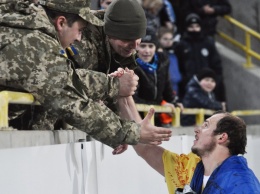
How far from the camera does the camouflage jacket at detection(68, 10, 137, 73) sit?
6.00 m

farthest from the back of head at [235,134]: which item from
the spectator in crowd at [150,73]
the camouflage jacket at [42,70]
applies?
the spectator in crowd at [150,73]

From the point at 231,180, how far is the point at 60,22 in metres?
1.39

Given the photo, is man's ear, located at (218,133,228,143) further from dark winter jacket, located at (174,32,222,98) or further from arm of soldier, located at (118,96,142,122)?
dark winter jacket, located at (174,32,222,98)

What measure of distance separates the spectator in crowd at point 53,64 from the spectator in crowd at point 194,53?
585 cm

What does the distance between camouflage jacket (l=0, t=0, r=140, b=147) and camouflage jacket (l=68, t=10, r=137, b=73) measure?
0.79 meters

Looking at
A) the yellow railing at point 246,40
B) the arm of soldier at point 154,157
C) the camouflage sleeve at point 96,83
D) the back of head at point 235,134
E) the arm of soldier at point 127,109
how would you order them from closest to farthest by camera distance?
the camouflage sleeve at point 96,83 < the back of head at point 235,134 < the arm of soldier at point 127,109 < the arm of soldier at point 154,157 < the yellow railing at point 246,40

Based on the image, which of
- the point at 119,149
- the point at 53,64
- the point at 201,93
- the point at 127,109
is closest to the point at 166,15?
the point at 201,93

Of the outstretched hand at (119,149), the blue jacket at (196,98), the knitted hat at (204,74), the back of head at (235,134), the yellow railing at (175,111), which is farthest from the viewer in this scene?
the knitted hat at (204,74)

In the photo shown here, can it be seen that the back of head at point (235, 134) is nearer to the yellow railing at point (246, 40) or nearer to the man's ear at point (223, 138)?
the man's ear at point (223, 138)

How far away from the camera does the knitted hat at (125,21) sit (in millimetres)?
5898

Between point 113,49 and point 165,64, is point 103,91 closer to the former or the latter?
point 113,49

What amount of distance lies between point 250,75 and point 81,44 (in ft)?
26.1

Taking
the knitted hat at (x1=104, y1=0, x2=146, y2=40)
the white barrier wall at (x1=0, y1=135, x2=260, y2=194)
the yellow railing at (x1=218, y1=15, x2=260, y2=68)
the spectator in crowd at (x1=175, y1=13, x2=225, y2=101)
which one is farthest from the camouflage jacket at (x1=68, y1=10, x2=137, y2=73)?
the yellow railing at (x1=218, y1=15, x2=260, y2=68)

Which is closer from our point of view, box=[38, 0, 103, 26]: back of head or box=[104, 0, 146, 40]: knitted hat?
box=[38, 0, 103, 26]: back of head
